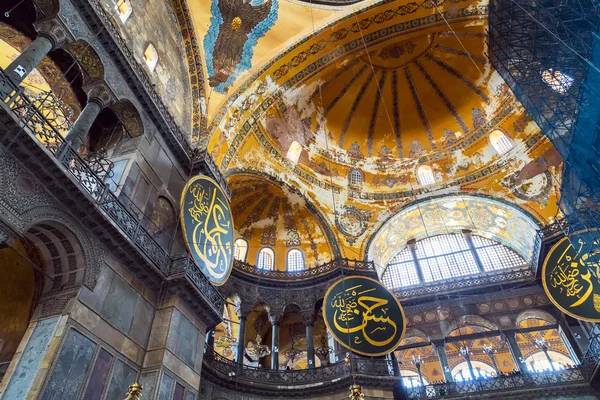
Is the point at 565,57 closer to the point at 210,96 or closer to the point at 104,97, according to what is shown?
the point at 210,96

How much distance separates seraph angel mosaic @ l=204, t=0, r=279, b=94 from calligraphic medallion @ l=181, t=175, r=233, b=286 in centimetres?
403

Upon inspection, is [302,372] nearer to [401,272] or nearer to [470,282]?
[401,272]

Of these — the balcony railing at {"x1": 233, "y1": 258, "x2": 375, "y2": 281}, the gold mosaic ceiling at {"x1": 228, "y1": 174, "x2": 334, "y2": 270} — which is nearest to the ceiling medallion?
the gold mosaic ceiling at {"x1": 228, "y1": 174, "x2": 334, "y2": 270}

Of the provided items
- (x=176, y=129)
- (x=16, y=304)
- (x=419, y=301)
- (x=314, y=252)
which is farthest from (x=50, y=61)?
(x=419, y=301)

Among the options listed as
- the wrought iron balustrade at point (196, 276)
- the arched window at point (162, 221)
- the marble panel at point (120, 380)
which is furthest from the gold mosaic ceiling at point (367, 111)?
the marble panel at point (120, 380)

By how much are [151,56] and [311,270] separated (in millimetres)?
7893

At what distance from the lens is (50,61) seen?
8156 millimetres

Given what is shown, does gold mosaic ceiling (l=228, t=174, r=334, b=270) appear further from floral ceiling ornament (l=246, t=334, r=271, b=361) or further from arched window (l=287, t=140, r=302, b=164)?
floral ceiling ornament (l=246, t=334, r=271, b=361)

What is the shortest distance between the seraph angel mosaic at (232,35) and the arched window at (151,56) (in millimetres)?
1878

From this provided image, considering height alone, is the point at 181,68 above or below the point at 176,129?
above

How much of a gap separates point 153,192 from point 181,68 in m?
4.45

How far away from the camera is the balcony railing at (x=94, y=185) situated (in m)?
5.36

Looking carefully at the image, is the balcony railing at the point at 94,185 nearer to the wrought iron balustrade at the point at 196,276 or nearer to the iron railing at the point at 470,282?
the wrought iron balustrade at the point at 196,276

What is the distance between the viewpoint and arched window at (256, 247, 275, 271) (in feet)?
44.2
